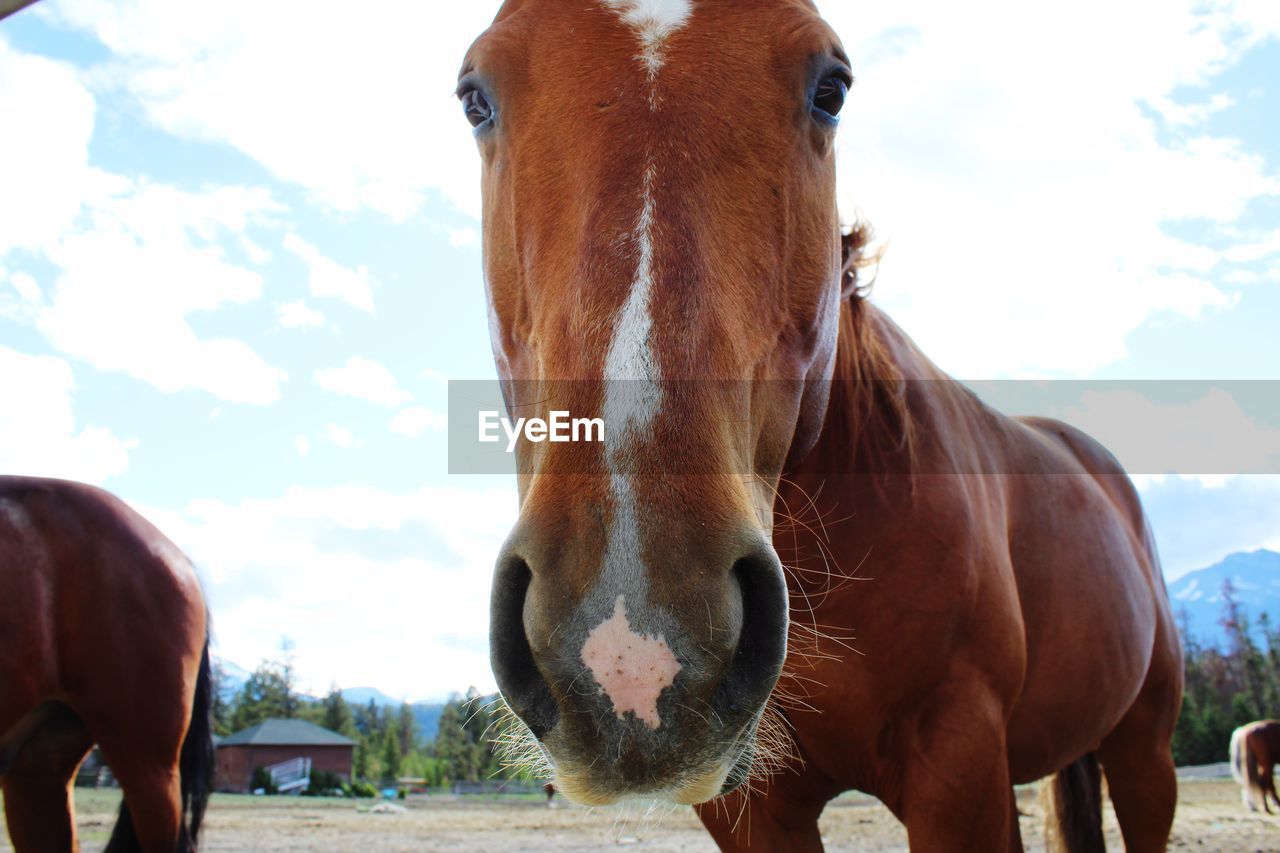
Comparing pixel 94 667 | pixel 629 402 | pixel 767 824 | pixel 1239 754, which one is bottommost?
pixel 1239 754

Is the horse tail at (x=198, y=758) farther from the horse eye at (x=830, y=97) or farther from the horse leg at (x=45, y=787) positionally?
the horse eye at (x=830, y=97)

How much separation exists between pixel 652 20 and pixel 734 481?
0.99 m

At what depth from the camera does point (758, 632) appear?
1.34 metres

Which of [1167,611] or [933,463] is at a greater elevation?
[933,463]

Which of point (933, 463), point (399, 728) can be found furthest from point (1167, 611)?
point (399, 728)

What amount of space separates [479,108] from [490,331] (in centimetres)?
52

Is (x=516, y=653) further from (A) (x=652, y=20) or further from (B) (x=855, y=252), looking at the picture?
(B) (x=855, y=252)

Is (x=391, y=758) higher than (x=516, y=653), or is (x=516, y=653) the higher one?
(x=516, y=653)

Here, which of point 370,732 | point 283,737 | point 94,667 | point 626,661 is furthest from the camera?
point 370,732

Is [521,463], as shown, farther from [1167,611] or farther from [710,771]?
[1167,611]

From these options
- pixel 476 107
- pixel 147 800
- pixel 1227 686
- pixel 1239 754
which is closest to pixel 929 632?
pixel 476 107

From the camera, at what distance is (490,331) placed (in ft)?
7.06

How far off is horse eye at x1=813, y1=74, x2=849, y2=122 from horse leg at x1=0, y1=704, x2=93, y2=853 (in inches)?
219

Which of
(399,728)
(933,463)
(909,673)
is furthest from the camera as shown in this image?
(399,728)
